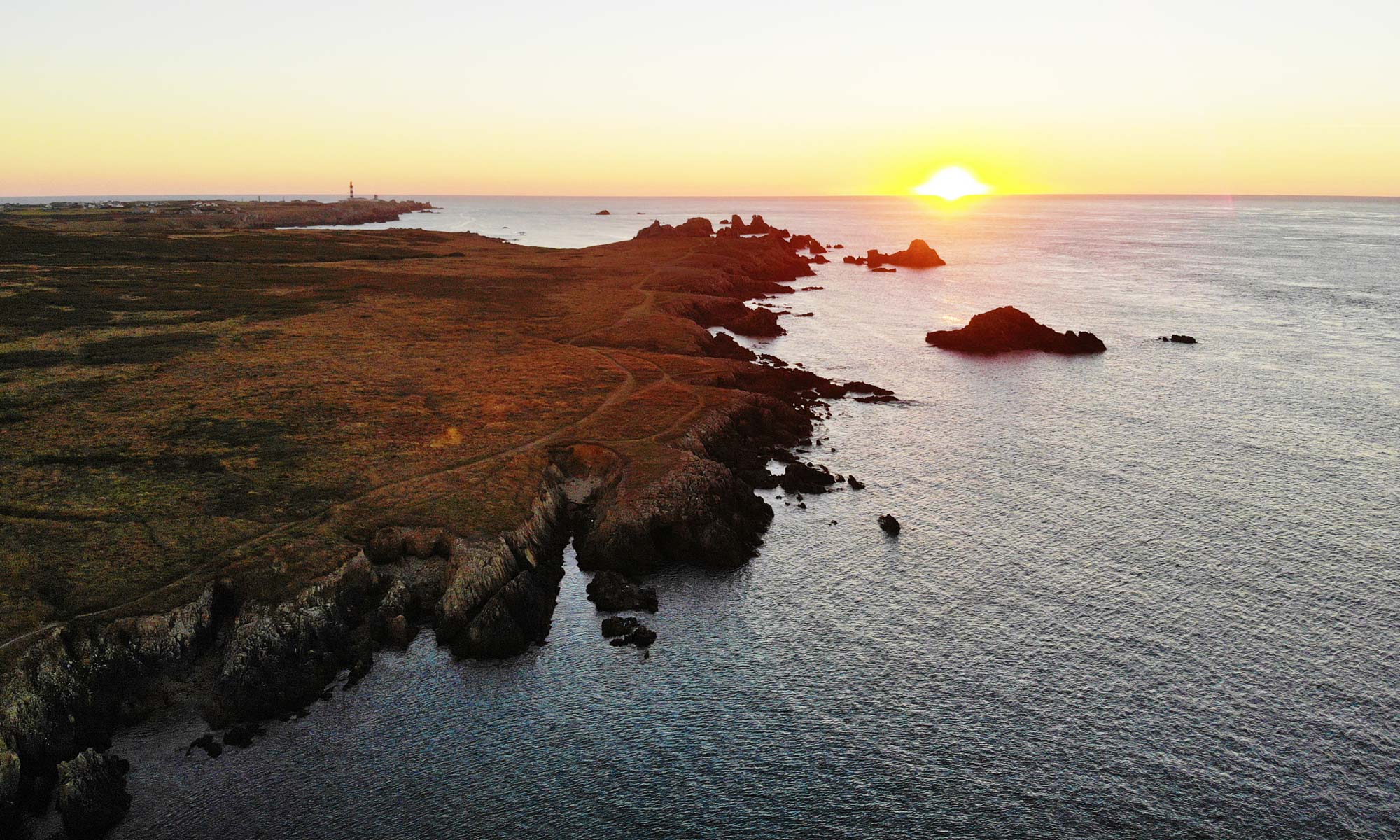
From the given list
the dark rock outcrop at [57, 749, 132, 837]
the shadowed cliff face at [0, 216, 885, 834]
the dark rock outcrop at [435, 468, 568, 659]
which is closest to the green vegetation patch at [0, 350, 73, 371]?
the shadowed cliff face at [0, 216, 885, 834]

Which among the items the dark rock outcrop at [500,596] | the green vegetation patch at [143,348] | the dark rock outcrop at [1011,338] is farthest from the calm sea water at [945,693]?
the green vegetation patch at [143,348]

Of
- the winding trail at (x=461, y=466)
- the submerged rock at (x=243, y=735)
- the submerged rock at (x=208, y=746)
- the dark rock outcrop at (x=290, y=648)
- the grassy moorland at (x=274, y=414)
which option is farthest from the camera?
the grassy moorland at (x=274, y=414)

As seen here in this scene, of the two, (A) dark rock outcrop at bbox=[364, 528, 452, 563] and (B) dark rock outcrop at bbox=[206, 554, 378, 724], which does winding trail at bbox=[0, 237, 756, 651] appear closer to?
(A) dark rock outcrop at bbox=[364, 528, 452, 563]

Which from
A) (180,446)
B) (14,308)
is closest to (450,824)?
(180,446)

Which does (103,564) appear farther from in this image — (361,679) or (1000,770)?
(1000,770)

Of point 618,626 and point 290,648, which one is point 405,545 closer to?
point 290,648

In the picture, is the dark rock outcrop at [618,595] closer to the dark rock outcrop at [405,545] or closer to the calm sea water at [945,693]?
the calm sea water at [945,693]
